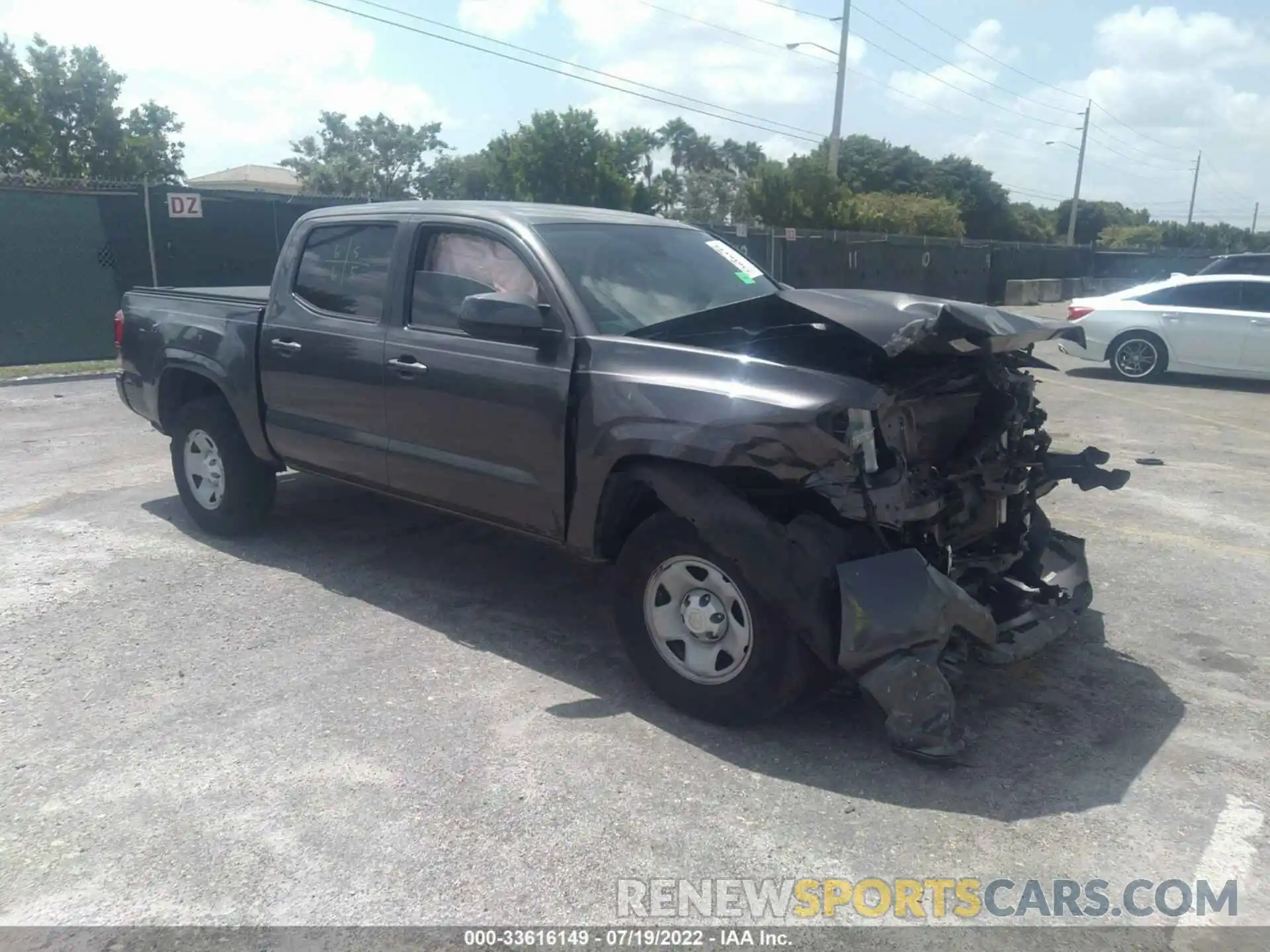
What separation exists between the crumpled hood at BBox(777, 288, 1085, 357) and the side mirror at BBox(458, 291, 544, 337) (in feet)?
3.34

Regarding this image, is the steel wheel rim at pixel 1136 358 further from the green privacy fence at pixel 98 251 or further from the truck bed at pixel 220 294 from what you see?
the green privacy fence at pixel 98 251

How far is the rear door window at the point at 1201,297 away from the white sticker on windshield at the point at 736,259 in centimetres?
1040

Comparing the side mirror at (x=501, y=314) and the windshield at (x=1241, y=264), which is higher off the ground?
the windshield at (x=1241, y=264)

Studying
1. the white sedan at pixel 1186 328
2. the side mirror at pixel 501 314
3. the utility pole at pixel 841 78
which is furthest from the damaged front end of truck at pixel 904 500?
the utility pole at pixel 841 78

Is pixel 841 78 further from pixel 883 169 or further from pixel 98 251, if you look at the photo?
pixel 883 169

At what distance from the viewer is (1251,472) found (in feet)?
27.6

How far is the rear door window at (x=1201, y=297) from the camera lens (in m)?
13.4

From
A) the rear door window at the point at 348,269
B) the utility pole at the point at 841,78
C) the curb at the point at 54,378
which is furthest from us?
the utility pole at the point at 841,78

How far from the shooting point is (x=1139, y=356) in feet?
45.9

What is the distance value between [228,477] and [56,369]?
873 centimetres

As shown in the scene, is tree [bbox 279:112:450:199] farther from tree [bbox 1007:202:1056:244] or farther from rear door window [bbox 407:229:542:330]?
rear door window [bbox 407:229:542:330]

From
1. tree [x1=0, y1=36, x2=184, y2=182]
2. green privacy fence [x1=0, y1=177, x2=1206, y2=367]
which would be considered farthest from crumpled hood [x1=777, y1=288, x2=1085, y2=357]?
tree [x1=0, y1=36, x2=184, y2=182]

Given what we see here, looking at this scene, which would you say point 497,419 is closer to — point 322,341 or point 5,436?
point 322,341

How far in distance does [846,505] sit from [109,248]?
13.4m
